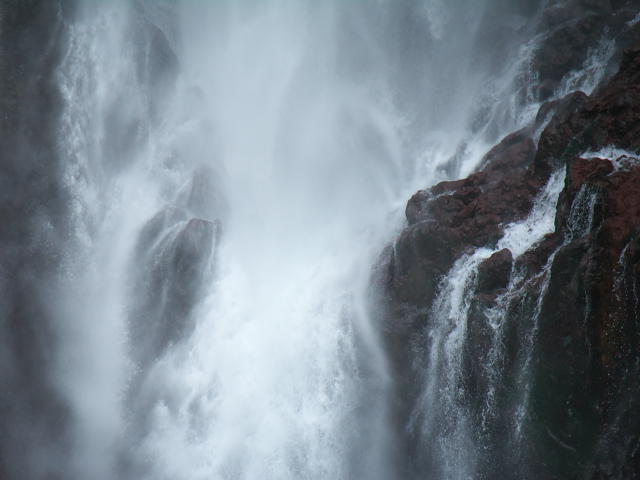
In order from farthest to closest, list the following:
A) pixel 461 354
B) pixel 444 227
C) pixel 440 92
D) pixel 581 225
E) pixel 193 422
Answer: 1. pixel 440 92
2. pixel 193 422
3. pixel 444 227
4. pixel 461 354
5. pixel 581 225

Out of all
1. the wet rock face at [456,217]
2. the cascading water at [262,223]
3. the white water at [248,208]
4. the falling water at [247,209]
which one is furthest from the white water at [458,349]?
the white water at [248,208]

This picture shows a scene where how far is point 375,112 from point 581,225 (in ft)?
51.0

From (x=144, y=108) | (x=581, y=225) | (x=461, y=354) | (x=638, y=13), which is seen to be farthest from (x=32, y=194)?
(x=638, y=13)

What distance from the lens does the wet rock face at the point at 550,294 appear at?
8844mm

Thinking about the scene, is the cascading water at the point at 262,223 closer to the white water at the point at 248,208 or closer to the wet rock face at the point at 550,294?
the white water at the point at 248,208

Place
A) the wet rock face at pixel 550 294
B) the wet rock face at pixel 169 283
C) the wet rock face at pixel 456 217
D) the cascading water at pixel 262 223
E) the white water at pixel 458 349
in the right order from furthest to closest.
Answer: the wet rock face at pixel 169 283 < the cascading water at pixel 262 223 < the wet rock face at pixel 456 217 < the white water at pixel 458 349 < the wet rock face at pixel 550 294

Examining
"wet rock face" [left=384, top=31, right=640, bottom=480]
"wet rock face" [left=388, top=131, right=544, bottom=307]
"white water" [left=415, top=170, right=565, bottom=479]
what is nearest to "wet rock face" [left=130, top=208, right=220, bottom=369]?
"wet rock face" [left=384, top=31, right=640, bottom=480]

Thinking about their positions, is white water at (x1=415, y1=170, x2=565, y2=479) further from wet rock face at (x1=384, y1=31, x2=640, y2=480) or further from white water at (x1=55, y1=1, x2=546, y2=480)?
white water at (x1=55, y1=1, x2=546, y2=480)

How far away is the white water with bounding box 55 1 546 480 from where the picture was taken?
617 inches

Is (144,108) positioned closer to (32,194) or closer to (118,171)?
(118,171)

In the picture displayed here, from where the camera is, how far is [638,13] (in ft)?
57.5

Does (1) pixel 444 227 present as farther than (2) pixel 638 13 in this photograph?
No

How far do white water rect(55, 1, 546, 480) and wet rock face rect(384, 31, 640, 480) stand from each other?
268 cm

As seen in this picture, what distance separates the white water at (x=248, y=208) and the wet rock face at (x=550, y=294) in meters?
2.68
